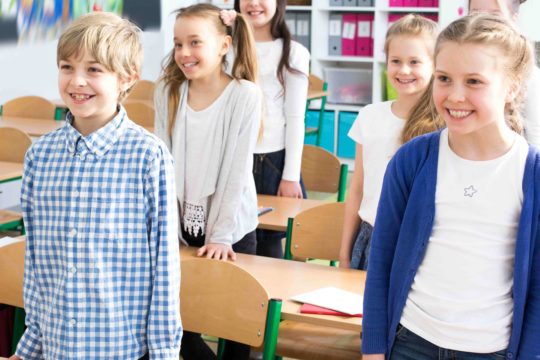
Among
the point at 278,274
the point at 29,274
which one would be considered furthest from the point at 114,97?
the point at 278,274

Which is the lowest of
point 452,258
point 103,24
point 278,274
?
point 278,274

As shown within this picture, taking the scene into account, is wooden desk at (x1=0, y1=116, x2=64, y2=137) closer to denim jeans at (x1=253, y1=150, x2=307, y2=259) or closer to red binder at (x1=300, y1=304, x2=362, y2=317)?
denim jeans at (x1=253, y1=150, x2=307, y2=259)

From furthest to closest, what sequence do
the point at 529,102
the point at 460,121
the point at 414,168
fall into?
the point at 529,102, the point at 414,168, the point at 460,121

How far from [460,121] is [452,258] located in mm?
265

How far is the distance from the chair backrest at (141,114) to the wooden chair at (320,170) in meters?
1.42

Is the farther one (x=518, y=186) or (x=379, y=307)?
(x=379, y=307)

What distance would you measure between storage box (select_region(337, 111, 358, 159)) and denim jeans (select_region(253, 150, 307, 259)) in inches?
138

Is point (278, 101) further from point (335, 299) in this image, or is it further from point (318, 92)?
point (318, 92)

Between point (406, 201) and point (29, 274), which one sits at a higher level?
point (406, 201)

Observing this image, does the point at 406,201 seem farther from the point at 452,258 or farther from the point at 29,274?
the point at 29,274

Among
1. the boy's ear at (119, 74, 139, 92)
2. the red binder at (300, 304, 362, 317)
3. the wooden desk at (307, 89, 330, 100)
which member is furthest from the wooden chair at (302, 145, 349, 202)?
the wooden desk at (307, 89, 330, 100)

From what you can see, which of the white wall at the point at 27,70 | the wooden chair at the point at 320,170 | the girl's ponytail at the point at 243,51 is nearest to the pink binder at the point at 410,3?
the white wall at the point at 27,70

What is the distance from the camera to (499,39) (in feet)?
5.03

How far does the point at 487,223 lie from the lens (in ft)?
5.09
